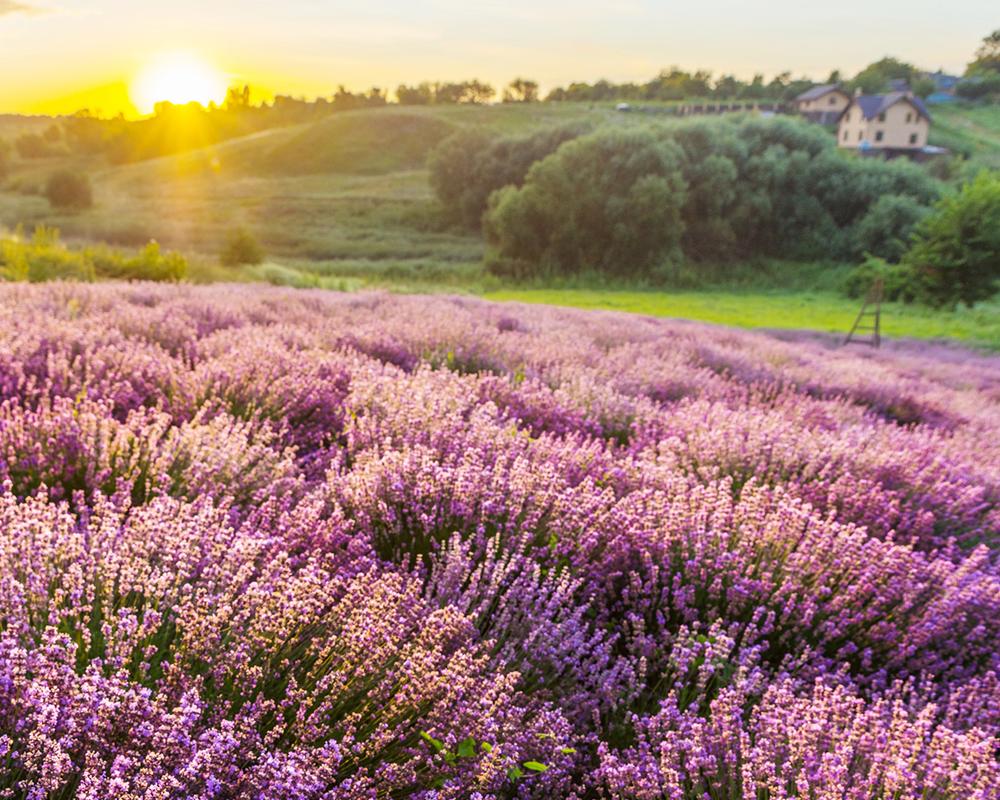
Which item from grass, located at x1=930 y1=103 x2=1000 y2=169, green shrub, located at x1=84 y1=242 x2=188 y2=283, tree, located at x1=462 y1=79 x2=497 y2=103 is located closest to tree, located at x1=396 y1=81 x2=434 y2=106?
tree, located at x1=462 y1=79 x2=497 y2=103

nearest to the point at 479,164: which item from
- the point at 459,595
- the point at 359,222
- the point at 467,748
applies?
the point at 359,222

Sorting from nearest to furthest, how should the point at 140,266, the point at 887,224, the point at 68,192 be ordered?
1. the point at 140,266
2. the point at 887,224
3. the point at 68,192

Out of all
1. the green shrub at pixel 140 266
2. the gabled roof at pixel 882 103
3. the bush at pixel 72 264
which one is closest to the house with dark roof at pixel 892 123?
the gabled roof at pixel 882 103

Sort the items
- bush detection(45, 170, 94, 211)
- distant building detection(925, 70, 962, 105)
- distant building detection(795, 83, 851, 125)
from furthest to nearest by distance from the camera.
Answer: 1. distant building detection(925, 70, 962, 105)
2. distant building detection(795, 83, 851, 125)
3. bush detection(45, 170, 94, 211)

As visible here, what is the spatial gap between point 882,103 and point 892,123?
239 cm

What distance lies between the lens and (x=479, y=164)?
46.8 m

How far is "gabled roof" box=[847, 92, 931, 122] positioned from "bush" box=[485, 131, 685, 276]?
174 ft

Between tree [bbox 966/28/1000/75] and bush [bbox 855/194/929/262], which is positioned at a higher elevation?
tree [bbox 966/28/1000/75]

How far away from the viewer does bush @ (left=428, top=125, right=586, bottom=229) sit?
45469 millimetres

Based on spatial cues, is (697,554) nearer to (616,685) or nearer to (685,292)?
(616,685)

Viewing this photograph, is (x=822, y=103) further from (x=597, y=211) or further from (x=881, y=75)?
(x=597, y=211)

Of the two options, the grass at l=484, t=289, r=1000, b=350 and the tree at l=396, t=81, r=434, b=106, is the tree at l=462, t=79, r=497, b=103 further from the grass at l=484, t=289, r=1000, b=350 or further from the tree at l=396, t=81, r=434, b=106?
the grass at l=484, t=289, r=1000, b=350

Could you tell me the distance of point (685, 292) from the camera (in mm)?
35812

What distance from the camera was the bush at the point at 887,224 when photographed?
135ft
